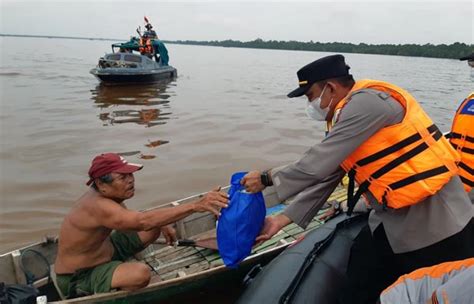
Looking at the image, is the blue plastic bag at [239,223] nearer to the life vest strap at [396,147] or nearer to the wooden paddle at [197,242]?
the life vest strap at [396,147]

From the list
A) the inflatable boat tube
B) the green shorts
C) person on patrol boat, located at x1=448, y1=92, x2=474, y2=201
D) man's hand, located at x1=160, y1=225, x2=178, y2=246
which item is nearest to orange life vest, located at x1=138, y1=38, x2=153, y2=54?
man's hand, located at x1=160, y1=225, x2=178, y2=246

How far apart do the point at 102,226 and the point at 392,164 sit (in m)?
2.28

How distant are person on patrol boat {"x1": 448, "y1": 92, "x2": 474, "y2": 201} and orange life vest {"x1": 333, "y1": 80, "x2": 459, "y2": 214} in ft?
3.71

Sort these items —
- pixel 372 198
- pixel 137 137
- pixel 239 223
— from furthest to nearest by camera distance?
1. pixel 137 137
2. pixel 239 223
3. pixel 372 198

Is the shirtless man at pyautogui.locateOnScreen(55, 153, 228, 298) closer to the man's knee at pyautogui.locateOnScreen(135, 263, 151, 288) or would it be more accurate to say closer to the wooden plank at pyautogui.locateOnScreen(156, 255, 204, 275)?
the man's knee at pyautogui.locateOnScreen(135, 263, 151, 288)

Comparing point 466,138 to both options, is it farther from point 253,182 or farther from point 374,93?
point 253,182

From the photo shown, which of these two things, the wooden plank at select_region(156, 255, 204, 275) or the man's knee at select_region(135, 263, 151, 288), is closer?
the man's knee at select_region(135, 263, 151, 288)

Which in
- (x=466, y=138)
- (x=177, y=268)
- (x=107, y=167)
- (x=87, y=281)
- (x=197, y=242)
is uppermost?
(x=466, y=138)

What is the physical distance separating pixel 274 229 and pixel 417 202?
104cm

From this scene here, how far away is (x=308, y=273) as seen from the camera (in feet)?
10.2

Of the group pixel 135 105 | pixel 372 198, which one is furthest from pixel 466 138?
pixel 135 105

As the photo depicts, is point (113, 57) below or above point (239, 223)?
above

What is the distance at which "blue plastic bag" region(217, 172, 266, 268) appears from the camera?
2.80 m

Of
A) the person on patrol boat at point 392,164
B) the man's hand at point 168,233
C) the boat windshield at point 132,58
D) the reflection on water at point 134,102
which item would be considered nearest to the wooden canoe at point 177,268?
the man's hand at point 168,233
